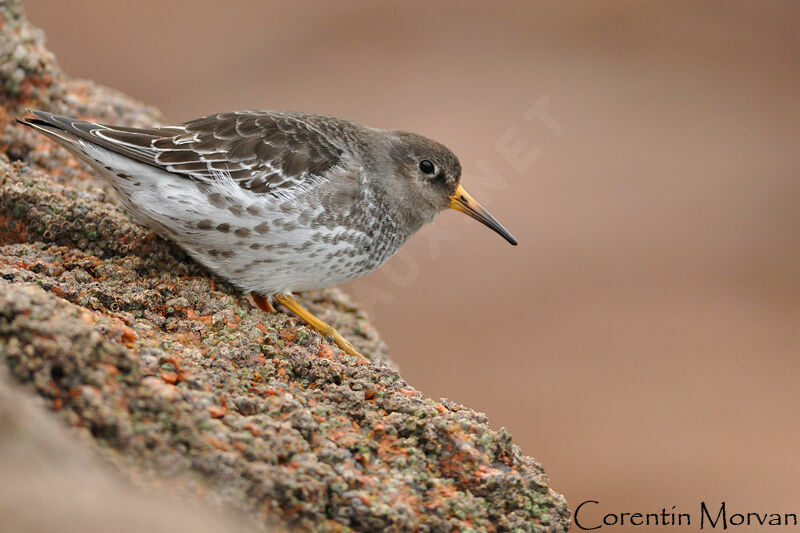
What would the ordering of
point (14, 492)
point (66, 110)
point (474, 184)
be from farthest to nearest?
point (474, 184)
point (66, 110)
point (14, 492)

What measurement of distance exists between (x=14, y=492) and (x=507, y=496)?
6.90 ft

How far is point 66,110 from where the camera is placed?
652cm

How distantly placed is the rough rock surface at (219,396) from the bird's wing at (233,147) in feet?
1.54

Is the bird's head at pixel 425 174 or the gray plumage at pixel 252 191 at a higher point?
the bird's head at pixel 425 174

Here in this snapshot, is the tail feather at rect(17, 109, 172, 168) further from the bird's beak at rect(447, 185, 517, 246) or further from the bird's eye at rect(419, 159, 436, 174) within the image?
the bird's beak at rect(447, 185, 517, 246)

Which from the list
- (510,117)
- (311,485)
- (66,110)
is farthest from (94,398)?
(510,117)

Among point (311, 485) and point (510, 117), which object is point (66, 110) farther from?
point (510, 117)

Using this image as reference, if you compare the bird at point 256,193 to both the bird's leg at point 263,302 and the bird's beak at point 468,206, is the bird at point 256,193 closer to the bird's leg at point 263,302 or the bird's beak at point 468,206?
the bird's leg at point 263,302

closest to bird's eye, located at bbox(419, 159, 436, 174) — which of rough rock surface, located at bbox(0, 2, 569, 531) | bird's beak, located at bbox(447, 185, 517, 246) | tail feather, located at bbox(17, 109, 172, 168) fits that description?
bird's beak, located at bbox(447, 185, 517, 246)

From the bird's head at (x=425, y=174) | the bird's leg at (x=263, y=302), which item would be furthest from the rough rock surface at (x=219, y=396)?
the bird's head at (x=425, y=174)

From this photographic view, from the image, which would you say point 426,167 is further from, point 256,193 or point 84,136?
point 84,136

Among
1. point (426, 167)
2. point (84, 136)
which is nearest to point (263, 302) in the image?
point (84, 136)

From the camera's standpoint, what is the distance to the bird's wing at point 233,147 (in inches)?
199

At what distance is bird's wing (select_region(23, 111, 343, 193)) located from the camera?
16.5 ft
